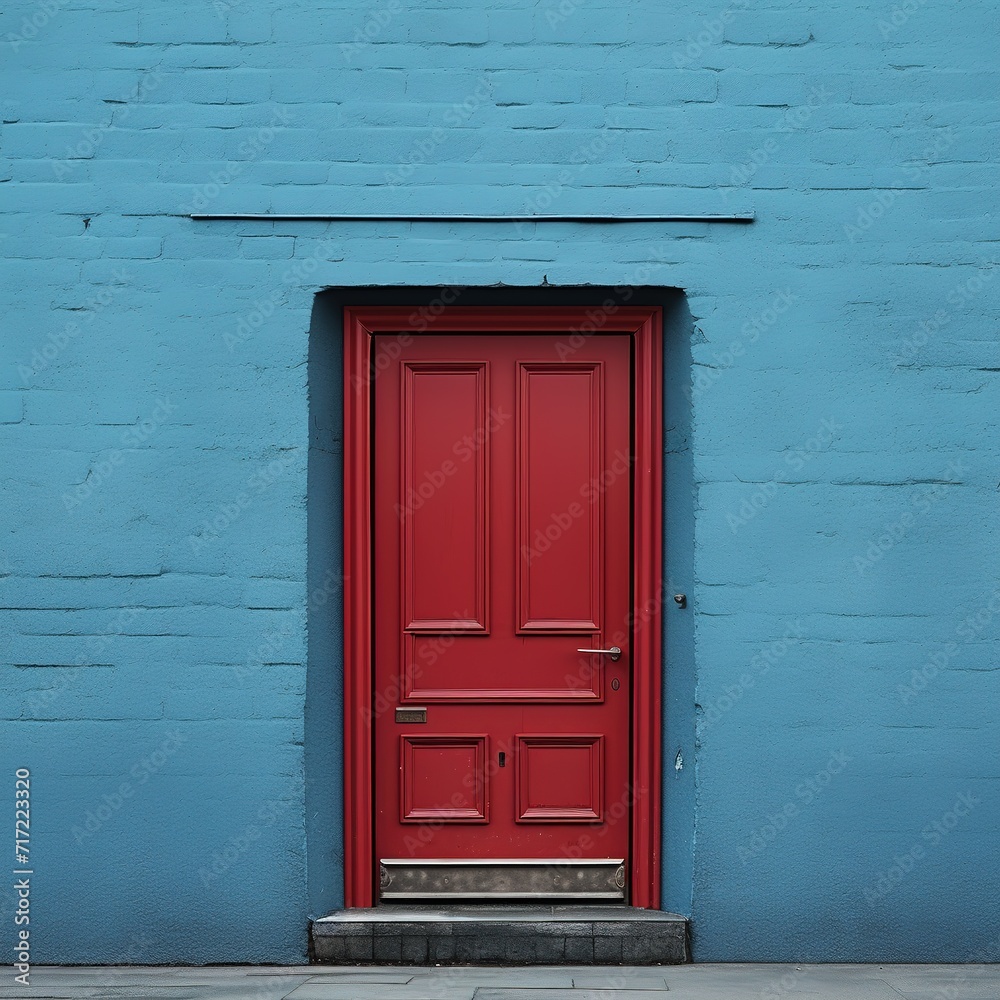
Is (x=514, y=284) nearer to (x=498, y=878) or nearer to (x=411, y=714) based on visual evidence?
(x=411, y=714)

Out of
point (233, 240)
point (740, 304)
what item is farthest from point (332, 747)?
point (740, 304)

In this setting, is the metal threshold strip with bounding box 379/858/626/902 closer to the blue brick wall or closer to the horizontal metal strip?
the horizontal metal strip

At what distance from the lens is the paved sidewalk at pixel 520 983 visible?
13.2 ft

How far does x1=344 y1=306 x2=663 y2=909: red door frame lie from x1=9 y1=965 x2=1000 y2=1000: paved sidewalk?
451 millimetres

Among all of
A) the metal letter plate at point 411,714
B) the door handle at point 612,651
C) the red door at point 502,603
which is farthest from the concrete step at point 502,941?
the door handle at point 612,651

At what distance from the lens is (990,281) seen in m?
4.49

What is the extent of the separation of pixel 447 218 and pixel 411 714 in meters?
2.11

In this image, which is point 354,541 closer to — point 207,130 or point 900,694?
point 207,130

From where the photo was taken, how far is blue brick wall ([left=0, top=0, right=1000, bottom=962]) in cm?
446

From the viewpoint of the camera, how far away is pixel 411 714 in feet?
15.6

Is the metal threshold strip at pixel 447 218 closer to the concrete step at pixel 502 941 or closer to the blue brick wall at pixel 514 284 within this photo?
the blue brick wall at pixel 514 284

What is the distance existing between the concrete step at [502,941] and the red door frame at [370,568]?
8.9 inches

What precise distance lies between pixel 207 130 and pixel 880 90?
2.78 m

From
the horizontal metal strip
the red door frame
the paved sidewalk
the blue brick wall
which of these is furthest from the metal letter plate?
the paved sidewalk
